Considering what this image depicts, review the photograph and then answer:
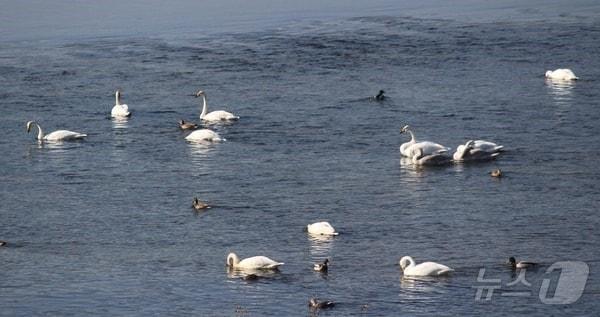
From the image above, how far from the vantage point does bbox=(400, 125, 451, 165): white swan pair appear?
1218 inches

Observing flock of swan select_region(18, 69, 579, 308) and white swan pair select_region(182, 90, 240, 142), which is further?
white swan pair select_region(182, 90, 240, 142)

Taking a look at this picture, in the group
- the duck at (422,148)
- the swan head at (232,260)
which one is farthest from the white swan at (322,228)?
the duck at (422,148)

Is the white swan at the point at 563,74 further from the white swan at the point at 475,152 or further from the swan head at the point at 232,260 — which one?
the swan head at the point at 232,260

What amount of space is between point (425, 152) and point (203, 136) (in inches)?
223

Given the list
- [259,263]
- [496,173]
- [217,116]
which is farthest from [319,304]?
[217,116]

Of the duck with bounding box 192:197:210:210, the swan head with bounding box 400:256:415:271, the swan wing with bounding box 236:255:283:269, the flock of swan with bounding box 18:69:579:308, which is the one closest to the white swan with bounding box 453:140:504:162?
the flock of swan with bounding box 18:69:579:308

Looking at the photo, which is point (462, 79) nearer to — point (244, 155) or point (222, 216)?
point (244, 155)

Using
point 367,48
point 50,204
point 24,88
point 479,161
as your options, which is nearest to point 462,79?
point 367,48

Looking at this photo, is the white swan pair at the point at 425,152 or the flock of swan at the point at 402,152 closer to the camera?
the flock of swan at the point at 402,152

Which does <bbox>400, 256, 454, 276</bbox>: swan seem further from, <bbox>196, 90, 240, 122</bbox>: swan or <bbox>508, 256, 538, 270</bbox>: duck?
<bbox>196, 90, 240, 122</bbox>: swan

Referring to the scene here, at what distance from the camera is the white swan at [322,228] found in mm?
25578

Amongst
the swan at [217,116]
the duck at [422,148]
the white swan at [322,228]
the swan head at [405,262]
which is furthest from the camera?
the swan at [217,116]

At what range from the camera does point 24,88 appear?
133 ft

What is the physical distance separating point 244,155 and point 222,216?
5.03m
